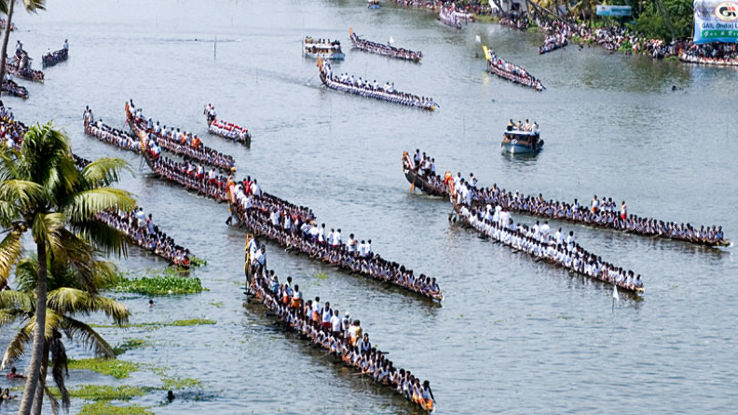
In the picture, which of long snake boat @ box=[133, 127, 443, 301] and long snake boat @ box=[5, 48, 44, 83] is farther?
long snake boat @ box=[5, 48, 44, 83]

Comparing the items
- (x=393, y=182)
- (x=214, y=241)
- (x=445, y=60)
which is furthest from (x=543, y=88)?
(x=214, y=241)

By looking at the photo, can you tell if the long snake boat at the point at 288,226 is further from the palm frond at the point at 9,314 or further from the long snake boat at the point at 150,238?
the palm frond at the point at 9,314

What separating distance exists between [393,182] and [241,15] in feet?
348

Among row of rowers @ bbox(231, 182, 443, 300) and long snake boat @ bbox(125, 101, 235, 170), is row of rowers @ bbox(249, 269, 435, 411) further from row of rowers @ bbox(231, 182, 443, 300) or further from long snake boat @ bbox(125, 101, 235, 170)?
long snake boat @ bbox(125, 101, 235, 170)

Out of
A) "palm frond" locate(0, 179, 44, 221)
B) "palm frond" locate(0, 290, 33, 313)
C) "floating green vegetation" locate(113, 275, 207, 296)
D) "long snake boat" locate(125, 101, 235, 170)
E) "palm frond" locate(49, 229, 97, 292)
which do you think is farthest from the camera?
"long snake boat" locate(125, 101, 235, 170)

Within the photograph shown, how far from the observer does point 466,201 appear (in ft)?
283

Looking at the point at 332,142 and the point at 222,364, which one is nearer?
the point at 222,364

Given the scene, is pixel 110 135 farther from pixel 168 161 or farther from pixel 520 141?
pixel 520 141

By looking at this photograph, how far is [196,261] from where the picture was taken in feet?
247

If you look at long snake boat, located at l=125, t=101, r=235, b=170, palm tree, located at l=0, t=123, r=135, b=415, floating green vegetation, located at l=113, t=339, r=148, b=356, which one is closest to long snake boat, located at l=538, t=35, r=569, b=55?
long snake boat, located at l=125, t=101, r=235, b=170

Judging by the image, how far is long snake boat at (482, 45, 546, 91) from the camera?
5515 inches

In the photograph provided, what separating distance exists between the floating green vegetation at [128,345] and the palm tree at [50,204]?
23.2m

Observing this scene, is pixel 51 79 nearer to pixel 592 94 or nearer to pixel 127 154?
pixel 127 154

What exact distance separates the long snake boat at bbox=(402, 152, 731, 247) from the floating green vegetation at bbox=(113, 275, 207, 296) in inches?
898
